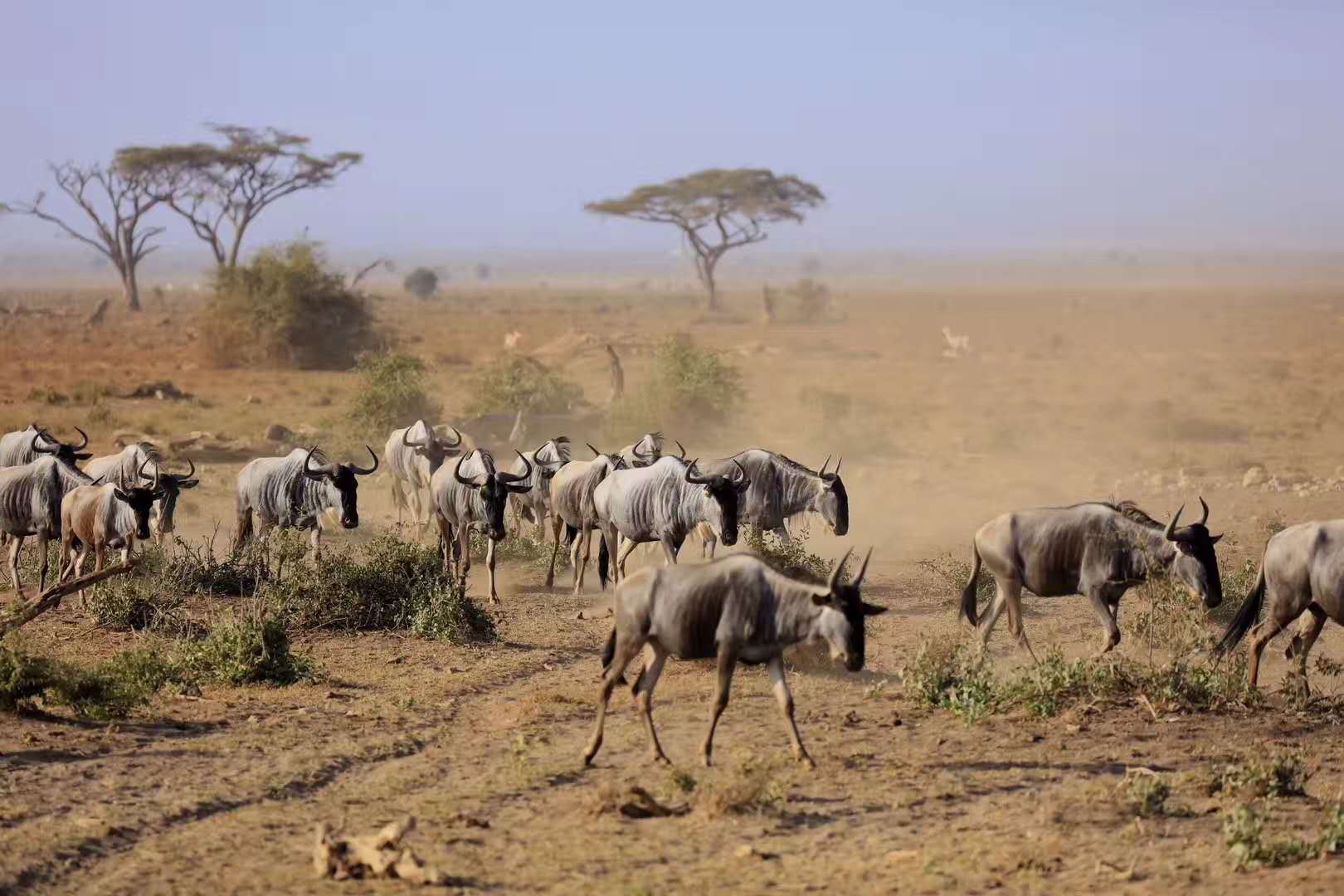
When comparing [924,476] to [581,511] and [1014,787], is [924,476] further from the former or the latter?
[1014,787]

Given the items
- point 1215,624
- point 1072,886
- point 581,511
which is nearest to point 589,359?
point 581,511

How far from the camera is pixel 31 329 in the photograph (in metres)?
47.7

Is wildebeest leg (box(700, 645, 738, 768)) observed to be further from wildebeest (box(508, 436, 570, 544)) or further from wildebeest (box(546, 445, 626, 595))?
wildebeest (box(508, 436, 570, 544))

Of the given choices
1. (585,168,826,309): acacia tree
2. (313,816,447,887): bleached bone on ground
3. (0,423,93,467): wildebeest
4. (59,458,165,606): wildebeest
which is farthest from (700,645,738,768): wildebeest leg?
(585,168,826,309): acacia tree

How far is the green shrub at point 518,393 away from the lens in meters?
24.3

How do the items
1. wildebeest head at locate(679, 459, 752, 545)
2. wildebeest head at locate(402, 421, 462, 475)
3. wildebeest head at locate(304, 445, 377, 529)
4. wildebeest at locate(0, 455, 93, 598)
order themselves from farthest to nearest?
wildebeest head at locate(402, 421, 462, 475) < wildebeest head at locate(304, 445, 377, 529) < wildebeest at locate(0, 455, 93, 598) < wildebeest head at locate(679, 459, 752, 545)

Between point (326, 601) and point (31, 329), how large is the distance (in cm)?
4064

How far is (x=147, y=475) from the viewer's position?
13.3 metres

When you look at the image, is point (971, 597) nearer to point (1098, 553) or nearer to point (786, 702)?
point (1098, 553)

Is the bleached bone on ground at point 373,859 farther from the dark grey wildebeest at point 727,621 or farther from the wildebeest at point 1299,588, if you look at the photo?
the wildebeest at point 1299,588

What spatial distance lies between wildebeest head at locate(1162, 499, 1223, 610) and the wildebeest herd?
0.01 meters

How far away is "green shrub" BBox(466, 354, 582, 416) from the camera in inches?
958

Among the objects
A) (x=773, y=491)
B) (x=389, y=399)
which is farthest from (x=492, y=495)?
(x=389, y=399)

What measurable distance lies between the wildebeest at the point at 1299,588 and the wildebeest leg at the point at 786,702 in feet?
10.9
